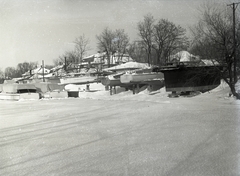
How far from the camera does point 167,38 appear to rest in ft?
131

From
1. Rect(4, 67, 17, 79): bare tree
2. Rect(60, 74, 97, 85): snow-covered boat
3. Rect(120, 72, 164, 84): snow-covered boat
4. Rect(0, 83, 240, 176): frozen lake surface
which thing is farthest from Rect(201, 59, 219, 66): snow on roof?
Rect(4, 67, 17, 79): bare tree

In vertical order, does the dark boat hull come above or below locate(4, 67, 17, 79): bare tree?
below

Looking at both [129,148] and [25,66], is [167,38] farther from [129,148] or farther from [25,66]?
[25,66]

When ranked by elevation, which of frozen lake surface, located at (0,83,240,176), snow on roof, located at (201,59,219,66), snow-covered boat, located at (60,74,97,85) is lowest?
frozen lake surface, located at (0,83,240,176)

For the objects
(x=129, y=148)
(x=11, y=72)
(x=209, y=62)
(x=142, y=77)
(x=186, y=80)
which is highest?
(x=11, y=72)

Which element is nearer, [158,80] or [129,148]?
[129,148]

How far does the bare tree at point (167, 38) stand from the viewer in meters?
35.2

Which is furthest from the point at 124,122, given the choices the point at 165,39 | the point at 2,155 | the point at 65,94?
the point at 165,39

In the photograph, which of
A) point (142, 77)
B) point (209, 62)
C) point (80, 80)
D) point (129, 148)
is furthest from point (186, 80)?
point (80, 80)

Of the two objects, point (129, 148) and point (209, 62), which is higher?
point (209, 62)

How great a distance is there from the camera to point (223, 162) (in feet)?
14.8

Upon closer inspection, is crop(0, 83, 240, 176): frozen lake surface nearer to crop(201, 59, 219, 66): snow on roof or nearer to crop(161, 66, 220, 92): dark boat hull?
crop(201, 59, 219, 66): snow on roof

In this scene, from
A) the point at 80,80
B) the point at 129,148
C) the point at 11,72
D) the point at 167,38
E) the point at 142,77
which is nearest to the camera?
the point at 129,148

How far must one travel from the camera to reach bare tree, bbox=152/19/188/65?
1387 inches
